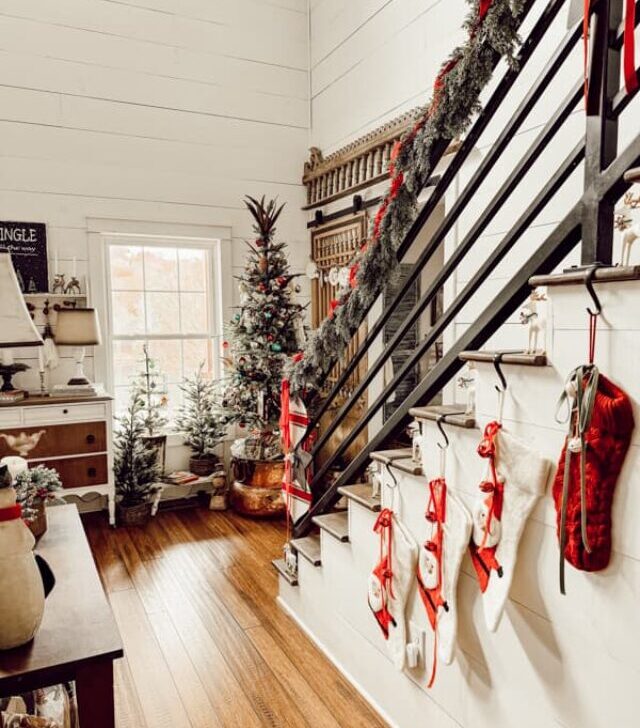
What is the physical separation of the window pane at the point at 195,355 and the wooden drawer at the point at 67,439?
3.31 ft

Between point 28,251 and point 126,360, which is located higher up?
point 28,251

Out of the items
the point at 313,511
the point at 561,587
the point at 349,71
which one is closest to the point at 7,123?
the point at 349,71

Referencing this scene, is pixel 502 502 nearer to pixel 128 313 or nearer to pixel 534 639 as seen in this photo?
pixel 534 639

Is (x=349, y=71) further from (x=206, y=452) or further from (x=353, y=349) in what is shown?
(x=206, y=452)

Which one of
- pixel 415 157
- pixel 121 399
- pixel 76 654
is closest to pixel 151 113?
pixel 121 399

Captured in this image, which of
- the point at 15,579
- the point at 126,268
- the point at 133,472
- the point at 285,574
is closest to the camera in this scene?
the point at 15,579

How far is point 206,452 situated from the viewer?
4695 millimetres

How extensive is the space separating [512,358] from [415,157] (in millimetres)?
839

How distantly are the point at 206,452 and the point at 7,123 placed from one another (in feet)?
9.24

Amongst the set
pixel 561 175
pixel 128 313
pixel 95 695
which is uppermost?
pixel 561 175

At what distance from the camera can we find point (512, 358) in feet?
4.78

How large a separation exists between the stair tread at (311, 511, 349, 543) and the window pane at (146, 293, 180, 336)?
105 inches

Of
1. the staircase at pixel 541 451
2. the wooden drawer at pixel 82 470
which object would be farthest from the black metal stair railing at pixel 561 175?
the wooden drawer at pixel 82 470

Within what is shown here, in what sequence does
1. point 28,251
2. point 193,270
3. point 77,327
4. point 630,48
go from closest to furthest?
point 630,48
point 77,327
point 28,251
point 193,270
